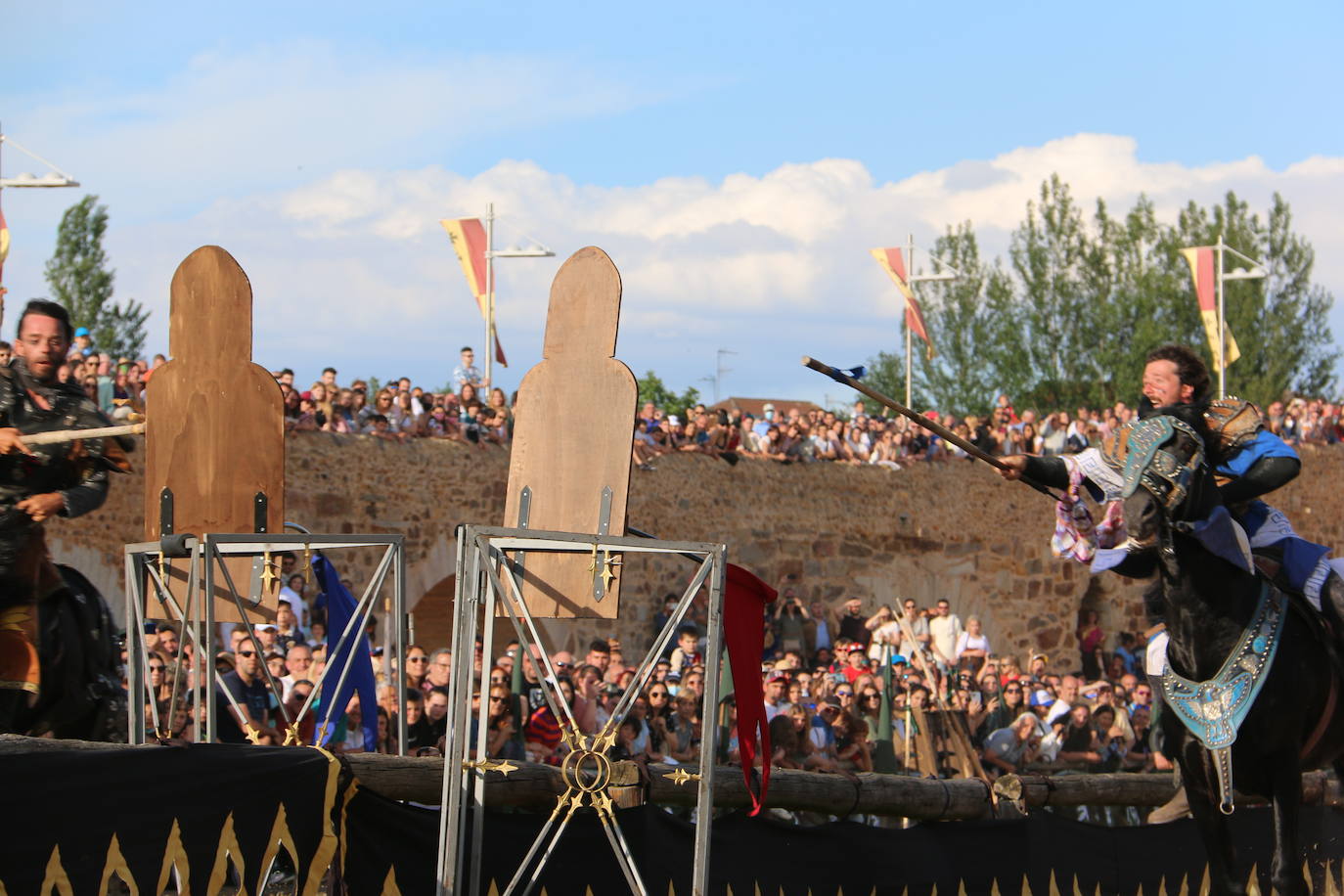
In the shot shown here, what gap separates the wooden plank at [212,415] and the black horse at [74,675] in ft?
1.46

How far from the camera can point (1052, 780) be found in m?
8.62

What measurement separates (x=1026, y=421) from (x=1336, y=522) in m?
10.3

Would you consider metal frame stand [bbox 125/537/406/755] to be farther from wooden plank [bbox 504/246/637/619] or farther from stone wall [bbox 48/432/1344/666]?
stone wall [bbox 48/432/1344/666]

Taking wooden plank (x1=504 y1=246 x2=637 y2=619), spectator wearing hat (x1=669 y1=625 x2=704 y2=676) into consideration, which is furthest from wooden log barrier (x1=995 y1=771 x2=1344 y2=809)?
spectator wearing hat (x1=669 y1=625 x2=704 y2=676)

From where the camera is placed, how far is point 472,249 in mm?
25828

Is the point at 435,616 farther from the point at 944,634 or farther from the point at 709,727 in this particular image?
the point at 709,727

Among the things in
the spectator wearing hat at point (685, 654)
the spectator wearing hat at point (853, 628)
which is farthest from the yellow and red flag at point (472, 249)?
the spectator wearing hat at point (685, 654)

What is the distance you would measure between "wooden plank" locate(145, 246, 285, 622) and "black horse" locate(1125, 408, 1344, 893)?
3.39 metres

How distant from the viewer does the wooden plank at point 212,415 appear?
672 centimetres

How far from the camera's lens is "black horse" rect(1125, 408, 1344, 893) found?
6305 mm

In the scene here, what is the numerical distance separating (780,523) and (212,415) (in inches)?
701

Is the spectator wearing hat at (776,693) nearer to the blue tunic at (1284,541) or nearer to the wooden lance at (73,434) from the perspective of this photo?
the blue tunic at (1284,541)

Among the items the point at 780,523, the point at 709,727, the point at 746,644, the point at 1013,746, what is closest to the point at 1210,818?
the point at 746,644

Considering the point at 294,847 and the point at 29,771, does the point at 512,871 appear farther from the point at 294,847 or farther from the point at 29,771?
the point at 29,771
